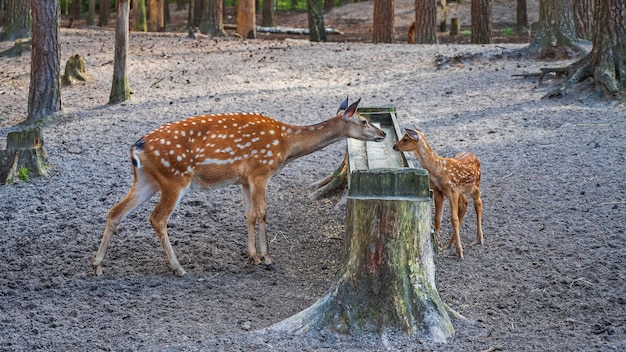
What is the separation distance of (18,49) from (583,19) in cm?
1082

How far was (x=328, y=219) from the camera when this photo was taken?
8.45 metres

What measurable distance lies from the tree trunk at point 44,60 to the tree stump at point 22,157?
259 centimetres

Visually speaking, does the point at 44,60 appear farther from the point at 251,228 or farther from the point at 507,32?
the point at 507,32

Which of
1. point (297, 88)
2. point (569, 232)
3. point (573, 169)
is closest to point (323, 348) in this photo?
point (569, 232)

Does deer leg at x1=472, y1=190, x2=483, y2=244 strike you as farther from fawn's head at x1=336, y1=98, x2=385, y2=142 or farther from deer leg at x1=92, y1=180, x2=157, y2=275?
deer leg at x1=92, y1=180, x2=157, y2=275

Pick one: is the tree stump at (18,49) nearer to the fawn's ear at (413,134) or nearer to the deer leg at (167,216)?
the deer leg at (167,216)

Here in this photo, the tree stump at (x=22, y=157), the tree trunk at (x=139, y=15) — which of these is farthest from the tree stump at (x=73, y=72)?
the tree trunk at (x=139, y=15)

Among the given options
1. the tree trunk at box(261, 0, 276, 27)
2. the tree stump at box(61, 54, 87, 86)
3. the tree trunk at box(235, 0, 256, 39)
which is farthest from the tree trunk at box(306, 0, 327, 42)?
the tree stump at box(61, 54, 87, 86)

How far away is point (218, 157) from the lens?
6816 millimetres

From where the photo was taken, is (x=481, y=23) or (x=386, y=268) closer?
(x=386, y=268)

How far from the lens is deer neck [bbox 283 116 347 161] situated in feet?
23.4

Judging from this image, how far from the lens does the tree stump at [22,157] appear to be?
912cm

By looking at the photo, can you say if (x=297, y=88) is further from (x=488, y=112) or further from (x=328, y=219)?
(x=328, y=219)

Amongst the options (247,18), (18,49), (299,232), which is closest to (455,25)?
(247,18)
